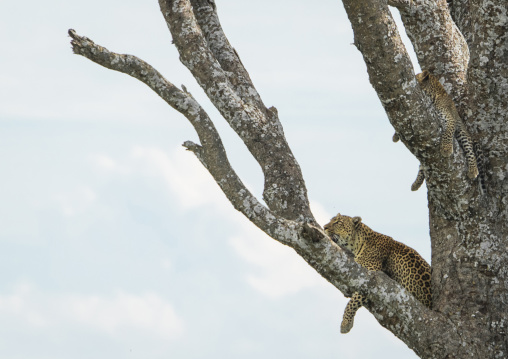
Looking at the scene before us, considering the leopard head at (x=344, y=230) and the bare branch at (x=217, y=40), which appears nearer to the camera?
the leopard head at (x=344, y=230)

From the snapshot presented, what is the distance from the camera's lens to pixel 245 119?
8617 mm

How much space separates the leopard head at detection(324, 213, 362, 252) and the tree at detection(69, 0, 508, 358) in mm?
1082

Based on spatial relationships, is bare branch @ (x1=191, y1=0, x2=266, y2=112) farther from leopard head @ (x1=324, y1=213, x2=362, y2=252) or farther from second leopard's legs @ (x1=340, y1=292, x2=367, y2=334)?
second leopard's legs @ (x1=340, y1=292, x2=367, y2=334)

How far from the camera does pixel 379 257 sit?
29.0ft

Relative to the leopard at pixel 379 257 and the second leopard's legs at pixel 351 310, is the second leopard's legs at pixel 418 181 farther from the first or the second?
the second leopard's legs at pixel 351 310

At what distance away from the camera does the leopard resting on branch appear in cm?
763

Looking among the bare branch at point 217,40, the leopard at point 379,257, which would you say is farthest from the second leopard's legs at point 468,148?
the bare branch at point 217,40

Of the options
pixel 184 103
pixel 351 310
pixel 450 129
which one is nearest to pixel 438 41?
pixel 450 129

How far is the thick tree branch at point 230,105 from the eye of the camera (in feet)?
27.7

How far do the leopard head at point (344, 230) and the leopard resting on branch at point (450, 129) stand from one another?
138 centimetres

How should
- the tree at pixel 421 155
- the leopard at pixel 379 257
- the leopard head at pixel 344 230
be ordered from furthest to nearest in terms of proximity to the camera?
1. the leopard head at pixel 344 230
2. the leopard at pixel 379 257
3. the tree at pixel 421 155

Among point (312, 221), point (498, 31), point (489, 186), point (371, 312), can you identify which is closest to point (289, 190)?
point (312, 221)

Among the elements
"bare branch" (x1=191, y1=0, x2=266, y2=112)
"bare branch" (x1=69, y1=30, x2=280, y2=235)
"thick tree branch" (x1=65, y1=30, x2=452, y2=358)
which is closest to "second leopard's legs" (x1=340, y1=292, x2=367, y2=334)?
"thick tree branch" (x1=65, y1=30, x2=452, y2=358)

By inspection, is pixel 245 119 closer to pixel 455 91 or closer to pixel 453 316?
pixel 455 91
